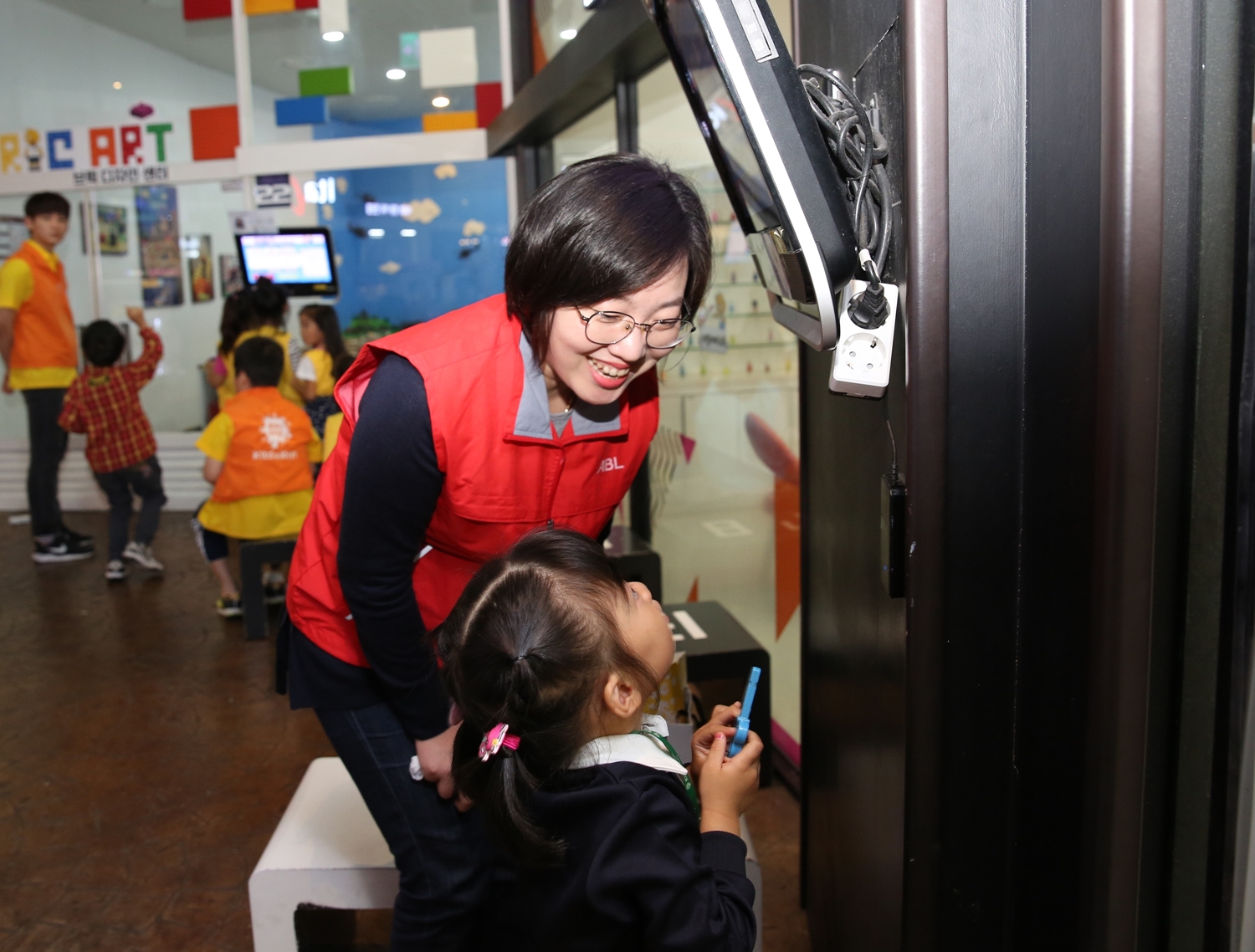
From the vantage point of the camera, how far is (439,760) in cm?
142

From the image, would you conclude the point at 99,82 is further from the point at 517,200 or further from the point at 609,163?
the point at 609,163

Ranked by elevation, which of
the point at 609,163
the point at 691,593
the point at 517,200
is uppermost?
the point at 517,200

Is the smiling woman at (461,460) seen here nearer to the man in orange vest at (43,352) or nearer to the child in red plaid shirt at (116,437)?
the child in red plaid shirt at (116,437)

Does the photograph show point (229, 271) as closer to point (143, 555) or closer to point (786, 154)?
point (143, 555)

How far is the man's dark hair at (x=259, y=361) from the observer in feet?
13.8

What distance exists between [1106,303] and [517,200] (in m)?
5.24

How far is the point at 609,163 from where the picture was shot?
122 centimetres

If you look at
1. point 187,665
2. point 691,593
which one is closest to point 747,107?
point 691,593

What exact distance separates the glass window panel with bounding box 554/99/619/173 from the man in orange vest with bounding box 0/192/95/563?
2752 millimetres

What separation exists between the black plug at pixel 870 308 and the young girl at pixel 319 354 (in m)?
4.07

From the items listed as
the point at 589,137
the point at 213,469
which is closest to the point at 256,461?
the point at 213,469

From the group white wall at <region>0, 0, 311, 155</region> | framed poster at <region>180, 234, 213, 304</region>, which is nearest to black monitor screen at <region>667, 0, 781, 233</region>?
white wall at <region>0, 0, 311, 155</region>

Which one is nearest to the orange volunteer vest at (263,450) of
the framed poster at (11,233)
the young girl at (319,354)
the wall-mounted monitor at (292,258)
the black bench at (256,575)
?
the black bench at (256,575)

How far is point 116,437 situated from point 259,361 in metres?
1.34
